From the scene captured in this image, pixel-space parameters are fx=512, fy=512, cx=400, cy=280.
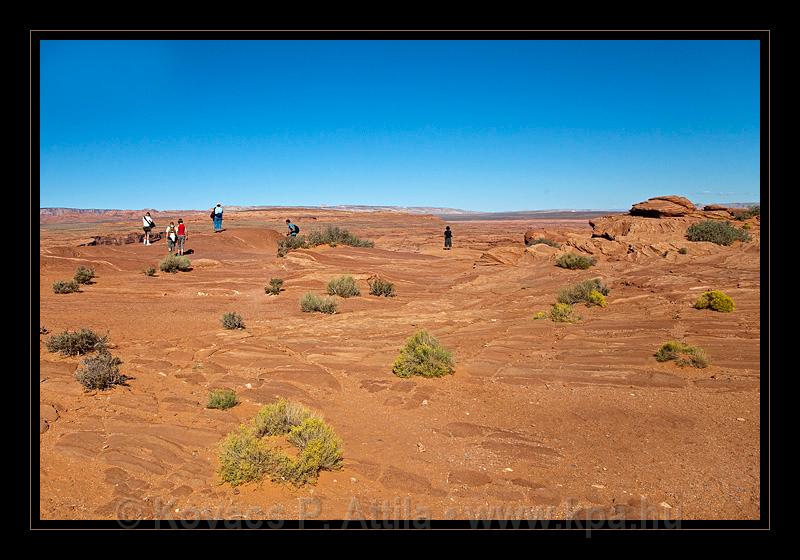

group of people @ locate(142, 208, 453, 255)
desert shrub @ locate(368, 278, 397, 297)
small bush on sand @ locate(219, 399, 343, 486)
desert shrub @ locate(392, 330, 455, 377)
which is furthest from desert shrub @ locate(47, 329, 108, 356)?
group of people @ locate(142, 208, 453, 255)

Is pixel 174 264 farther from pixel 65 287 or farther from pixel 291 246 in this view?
pixel 291 246

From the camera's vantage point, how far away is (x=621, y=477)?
513 centimetres

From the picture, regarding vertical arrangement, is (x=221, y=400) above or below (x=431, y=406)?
above

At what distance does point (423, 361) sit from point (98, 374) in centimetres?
495

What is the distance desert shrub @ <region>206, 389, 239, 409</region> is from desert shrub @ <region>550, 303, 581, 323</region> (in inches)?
→ 321

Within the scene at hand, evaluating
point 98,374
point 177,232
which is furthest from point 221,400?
point 177,232

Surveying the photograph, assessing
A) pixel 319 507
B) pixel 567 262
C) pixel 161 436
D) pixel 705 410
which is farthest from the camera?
pixel 567 262

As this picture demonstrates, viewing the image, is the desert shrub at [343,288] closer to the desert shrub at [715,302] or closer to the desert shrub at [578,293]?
the desert shrub at [578,293]

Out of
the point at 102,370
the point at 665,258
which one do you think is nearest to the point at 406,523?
the point at 102,370

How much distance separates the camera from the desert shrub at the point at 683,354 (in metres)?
8.74

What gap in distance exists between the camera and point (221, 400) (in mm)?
7023

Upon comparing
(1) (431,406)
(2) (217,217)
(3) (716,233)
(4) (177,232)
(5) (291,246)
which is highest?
(2) (217,217)

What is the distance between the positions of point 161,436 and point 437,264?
20.8 meters

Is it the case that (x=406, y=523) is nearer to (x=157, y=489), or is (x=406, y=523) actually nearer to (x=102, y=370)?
(x=157, y=489)
